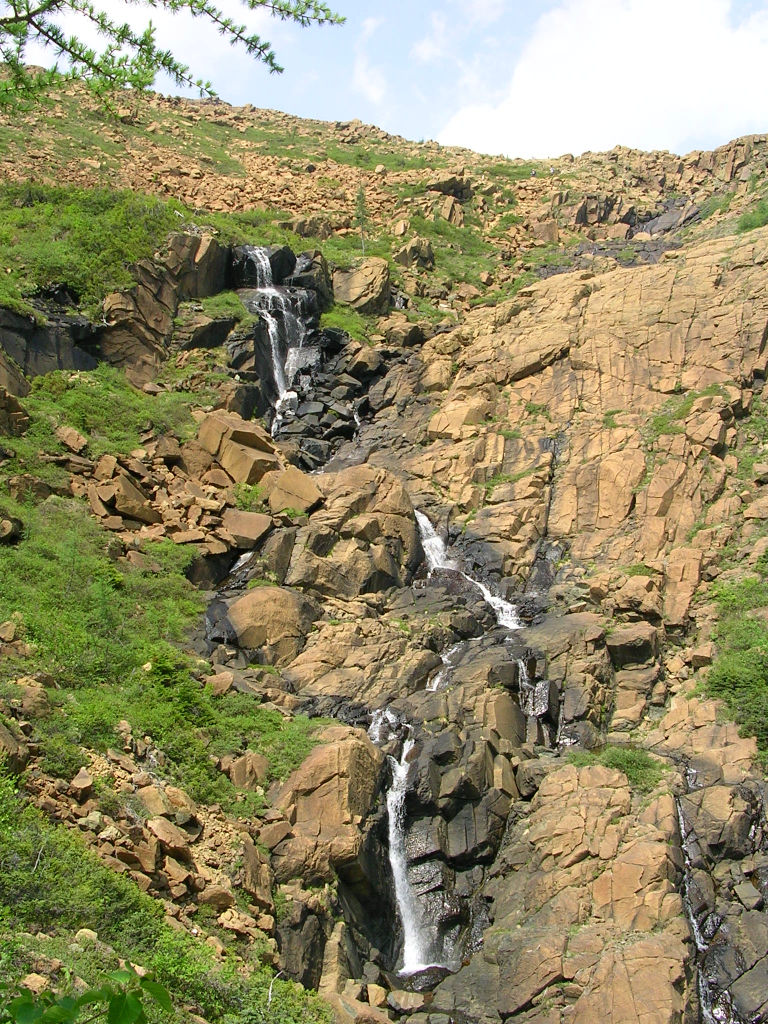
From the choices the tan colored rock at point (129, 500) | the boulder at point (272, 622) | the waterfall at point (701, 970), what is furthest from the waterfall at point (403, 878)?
the tan colored rock at point (129, 500)

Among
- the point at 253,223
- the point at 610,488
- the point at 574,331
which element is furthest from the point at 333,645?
the point at 253,223

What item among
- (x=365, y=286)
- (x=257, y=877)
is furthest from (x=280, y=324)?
(x=257, y=877)

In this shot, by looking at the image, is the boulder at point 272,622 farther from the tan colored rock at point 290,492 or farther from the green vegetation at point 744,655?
the green vegetation at point 744,655

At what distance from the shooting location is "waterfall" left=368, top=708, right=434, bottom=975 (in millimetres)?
14682

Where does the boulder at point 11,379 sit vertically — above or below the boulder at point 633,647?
above

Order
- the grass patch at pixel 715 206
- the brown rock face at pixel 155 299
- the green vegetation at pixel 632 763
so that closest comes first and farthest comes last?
the green vegetation at pixel 632 763 < the brown rock face at pixel 155 299 < the grass patch at pixel 715 206

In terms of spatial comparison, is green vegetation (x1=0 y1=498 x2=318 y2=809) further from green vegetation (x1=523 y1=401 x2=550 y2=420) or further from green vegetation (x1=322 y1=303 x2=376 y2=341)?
green vegetation (x1=322 y1=303 x2=376 y2=341)

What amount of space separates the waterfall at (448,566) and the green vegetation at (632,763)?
534 centimetres

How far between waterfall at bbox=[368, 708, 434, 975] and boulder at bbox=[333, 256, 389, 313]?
24.7 m

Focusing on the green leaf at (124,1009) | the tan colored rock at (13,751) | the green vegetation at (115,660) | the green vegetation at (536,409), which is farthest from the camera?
the green vegetation at (536,409)

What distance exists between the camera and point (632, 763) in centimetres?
1638

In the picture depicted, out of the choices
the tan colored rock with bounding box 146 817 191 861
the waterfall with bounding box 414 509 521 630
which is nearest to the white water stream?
the waterfall with bounding box 414 509 521 630

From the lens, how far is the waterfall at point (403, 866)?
1468cm

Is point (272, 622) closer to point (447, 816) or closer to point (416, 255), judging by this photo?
point (447, 816)
